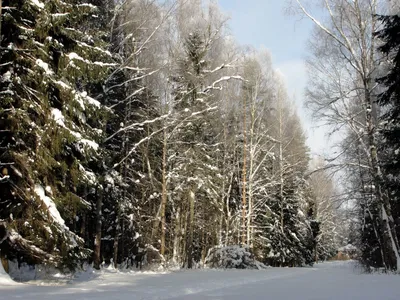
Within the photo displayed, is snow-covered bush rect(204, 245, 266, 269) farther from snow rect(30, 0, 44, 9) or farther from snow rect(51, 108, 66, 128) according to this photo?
snow rect(30, 0, 44, 9)

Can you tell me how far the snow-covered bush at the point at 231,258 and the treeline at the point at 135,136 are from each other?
5.04 feet

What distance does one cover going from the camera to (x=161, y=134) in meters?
20.2

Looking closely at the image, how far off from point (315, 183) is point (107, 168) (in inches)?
1388

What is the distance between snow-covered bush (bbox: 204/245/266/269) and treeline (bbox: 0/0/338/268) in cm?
153

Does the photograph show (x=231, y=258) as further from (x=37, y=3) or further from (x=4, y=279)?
(x=37, y=3)

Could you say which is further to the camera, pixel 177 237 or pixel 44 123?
pixel 177 237

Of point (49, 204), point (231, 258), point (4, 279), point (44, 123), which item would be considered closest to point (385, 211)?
point (231, 258)

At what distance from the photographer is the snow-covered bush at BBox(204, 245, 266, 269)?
2144 centimetres

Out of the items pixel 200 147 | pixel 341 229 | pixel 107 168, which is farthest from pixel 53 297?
pixel 341 229

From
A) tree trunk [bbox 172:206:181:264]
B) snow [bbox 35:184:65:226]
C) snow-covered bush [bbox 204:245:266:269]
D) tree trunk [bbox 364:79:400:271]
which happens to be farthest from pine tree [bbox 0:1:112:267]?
snow-covered bush [bbox 204:245:266:269]

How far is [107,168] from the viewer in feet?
51.1

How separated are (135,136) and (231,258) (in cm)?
840

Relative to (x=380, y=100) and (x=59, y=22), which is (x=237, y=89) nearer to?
(x=380, y=100)

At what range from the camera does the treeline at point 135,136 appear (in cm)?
987
